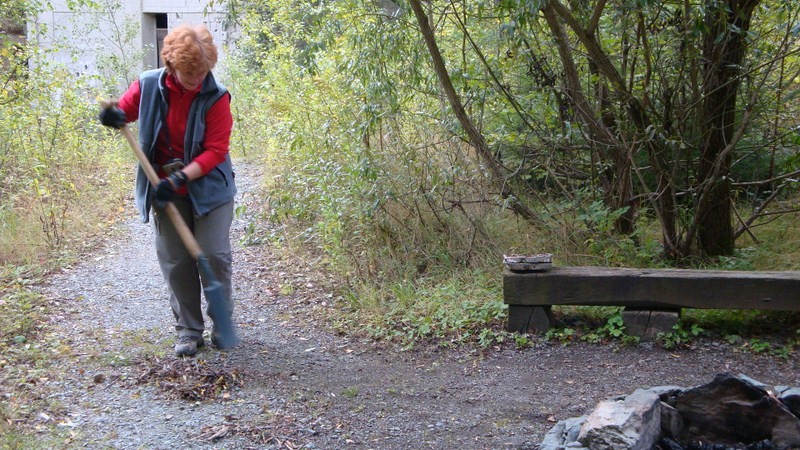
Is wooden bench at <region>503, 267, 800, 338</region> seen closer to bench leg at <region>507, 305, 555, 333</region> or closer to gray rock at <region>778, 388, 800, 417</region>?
bench leg at <region>507, 305, 555, 333</region>

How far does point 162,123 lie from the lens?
4754 millimetres

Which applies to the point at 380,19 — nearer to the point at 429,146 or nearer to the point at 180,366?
the point at 429,146

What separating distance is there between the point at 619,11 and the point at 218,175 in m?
3.41

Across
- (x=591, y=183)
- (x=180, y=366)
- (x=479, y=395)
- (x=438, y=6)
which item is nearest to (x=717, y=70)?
(x=591, y=183)

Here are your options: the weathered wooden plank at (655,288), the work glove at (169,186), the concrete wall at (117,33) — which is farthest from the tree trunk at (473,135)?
the concrete wall at (117,33)

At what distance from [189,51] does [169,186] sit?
80 centimetres

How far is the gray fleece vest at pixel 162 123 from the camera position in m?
4.73

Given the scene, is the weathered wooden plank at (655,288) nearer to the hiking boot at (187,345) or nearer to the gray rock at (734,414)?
the gray rock at (734,414)

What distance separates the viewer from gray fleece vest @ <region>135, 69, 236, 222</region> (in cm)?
473

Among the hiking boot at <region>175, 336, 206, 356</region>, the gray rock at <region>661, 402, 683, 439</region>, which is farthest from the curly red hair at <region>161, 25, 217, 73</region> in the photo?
the gray rock at <region>661, 402, 683, 439</region>

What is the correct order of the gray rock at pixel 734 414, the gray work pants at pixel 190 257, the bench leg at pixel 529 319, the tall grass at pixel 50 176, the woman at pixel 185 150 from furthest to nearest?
1. the tall grass at pixel 50 176
2. the bench leg at pixel 529 319
3. the gray work pants at pixel 190 257
4. the woman at pixel 185 150
5. the gray rock at pixel 734 414

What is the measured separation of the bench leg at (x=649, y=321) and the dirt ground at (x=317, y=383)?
101mm

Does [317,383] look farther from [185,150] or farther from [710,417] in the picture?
[710,417]

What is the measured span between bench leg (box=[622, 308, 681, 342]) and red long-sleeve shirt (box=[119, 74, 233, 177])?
294 centimetres
